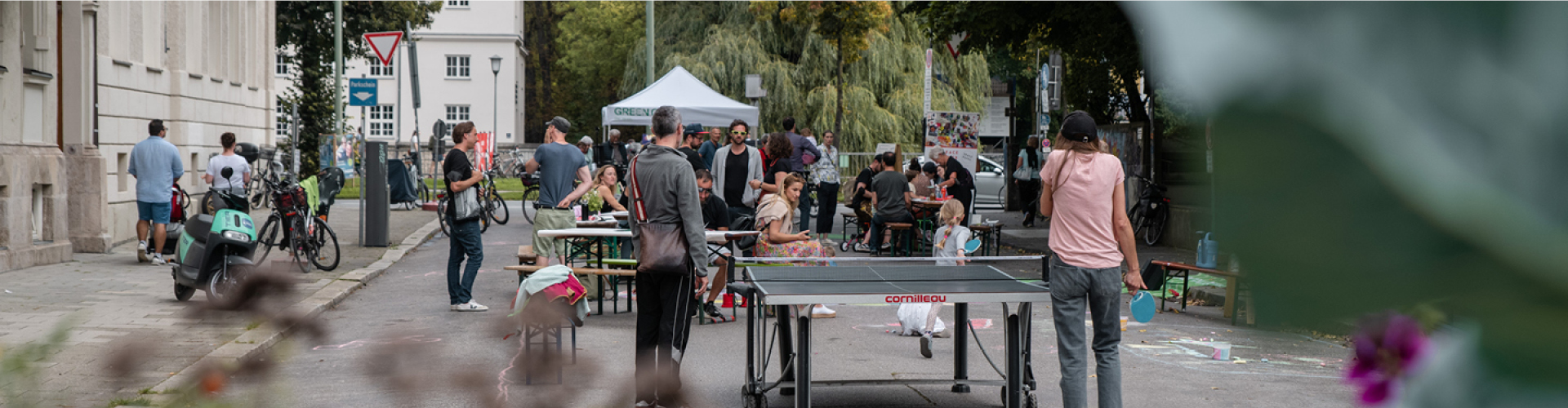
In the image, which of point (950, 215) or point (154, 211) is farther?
point (154, 211)

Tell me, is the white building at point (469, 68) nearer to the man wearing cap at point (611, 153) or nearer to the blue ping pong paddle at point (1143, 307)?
the man wearing cap at point (611, 153)

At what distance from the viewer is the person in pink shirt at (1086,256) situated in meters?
5.18

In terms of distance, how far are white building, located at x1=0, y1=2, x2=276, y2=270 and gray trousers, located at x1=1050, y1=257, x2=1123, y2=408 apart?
9575mm

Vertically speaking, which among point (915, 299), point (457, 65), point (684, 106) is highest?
point (457, 65)

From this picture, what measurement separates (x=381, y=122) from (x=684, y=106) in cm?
4669

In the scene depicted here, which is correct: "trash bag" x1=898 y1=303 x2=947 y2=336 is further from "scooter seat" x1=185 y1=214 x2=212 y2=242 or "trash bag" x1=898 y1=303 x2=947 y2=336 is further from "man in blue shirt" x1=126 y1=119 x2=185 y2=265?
"man in blue shirt" x1=126 y1=119 x2=185 y2=265

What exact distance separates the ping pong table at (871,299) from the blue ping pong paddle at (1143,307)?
0.58m

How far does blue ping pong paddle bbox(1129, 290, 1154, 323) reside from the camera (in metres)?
5.82

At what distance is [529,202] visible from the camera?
2336 cm

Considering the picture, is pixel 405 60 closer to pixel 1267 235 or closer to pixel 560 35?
pixel 560 35

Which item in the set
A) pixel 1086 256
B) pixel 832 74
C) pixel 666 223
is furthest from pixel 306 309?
pixel 832 74

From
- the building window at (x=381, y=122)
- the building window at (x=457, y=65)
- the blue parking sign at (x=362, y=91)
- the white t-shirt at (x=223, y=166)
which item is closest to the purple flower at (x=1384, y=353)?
the white t-shirt at (x=223, y=166)

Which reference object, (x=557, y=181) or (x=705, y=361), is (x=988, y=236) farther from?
(x=705, y=361)

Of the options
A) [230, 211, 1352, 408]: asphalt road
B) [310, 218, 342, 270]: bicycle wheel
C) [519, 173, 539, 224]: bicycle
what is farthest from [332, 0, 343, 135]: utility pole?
[310, 218, 342, 270]: bicycle wheel
